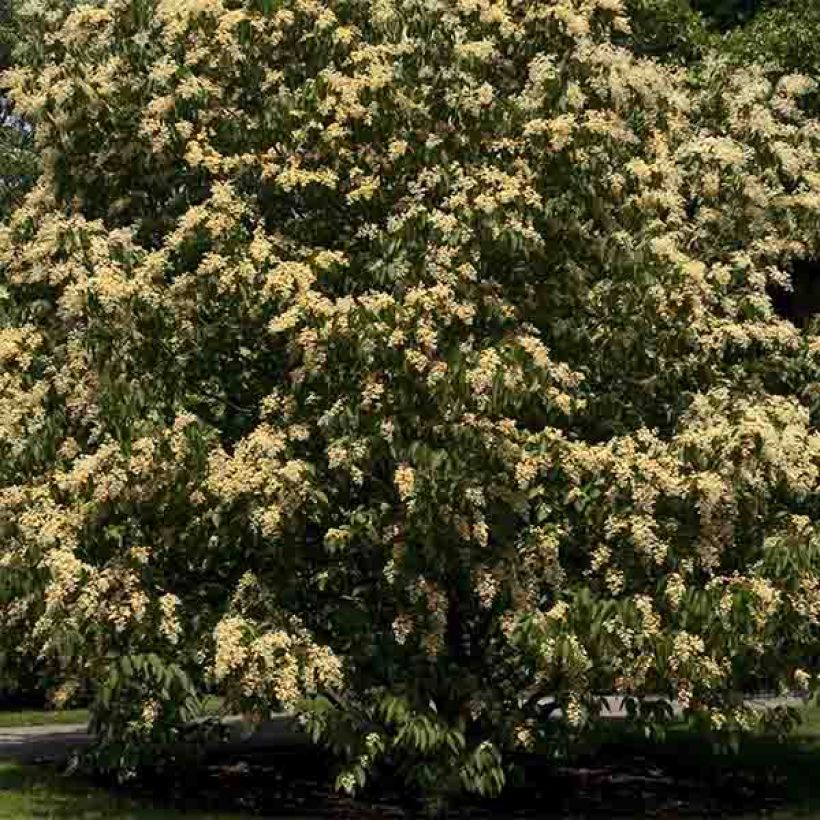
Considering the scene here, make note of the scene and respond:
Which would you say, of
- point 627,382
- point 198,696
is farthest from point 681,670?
point 198,696

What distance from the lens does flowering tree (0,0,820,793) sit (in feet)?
47.3

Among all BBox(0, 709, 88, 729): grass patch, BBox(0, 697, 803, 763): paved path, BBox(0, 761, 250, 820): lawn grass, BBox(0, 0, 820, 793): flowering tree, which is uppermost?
BBox(0, 0, 820, 793): flowering tree

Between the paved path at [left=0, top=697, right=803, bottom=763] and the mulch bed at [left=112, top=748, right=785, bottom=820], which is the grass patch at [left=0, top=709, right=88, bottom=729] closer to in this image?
the paved path at [left=0, top=697, right=803, bottom=763]

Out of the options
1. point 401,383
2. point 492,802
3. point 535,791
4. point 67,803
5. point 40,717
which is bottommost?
point 67,803

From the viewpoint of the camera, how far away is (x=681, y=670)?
14.4m

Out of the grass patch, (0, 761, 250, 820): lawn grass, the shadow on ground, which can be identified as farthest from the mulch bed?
the grass patch

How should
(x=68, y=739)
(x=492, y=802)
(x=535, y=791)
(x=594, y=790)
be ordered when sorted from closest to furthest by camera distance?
(x=492, y=802)
(x=535, y=791)
(x=594, y=790)
(x=68, y=739)

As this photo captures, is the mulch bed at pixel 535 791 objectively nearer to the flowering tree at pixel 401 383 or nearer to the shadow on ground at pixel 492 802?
the shadow on ground at pixel 492 802

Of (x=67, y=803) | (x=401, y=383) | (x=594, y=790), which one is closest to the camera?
(x=401, y=383)

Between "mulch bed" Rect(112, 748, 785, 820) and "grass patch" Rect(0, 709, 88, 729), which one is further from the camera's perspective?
"grass patch" Rect(0, 709, 88, 729)

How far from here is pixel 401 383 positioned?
46.7ft

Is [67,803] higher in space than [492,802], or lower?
lower

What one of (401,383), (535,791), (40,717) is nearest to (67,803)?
(535,791)

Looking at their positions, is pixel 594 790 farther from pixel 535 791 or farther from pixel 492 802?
pixel 492 802
